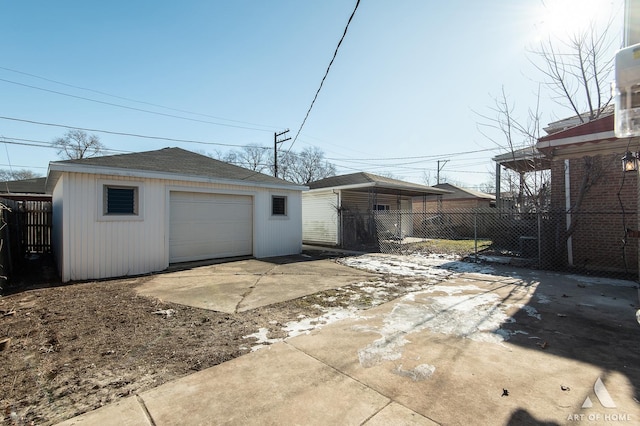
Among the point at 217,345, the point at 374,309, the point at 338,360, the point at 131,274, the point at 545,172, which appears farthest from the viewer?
the point at 545,172

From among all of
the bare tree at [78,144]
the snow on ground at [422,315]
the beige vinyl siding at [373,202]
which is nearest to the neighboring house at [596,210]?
the snow on ground at [422,315]

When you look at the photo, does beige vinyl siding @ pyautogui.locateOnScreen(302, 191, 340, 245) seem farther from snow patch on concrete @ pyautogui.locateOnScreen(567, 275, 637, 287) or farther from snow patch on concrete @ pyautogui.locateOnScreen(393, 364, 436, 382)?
snow patch on concrete @ pyautogui.locateOnScreen(393, 364, 436, 382)

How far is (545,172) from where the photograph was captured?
10500 mm

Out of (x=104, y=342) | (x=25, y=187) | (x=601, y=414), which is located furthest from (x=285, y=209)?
(x=25, y=187)

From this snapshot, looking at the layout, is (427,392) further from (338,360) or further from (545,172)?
(545,172)

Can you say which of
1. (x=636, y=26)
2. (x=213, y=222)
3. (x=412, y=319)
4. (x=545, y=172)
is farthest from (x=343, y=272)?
(x=545, y=172)

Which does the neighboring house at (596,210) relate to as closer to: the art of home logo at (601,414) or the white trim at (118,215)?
the art of home logo at (601,414)

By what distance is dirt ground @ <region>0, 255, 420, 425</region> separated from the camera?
92.0 inches

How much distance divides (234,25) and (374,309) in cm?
770

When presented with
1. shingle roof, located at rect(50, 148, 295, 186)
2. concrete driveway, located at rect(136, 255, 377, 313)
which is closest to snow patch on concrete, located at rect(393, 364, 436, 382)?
concrete driveway, located at rect(136, 255, 377, 313)

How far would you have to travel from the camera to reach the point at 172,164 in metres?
9.03

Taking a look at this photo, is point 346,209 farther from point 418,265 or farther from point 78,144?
point 78,144

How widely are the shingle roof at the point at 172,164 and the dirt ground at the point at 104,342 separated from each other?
3.30 m

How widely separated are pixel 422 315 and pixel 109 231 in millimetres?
7255
